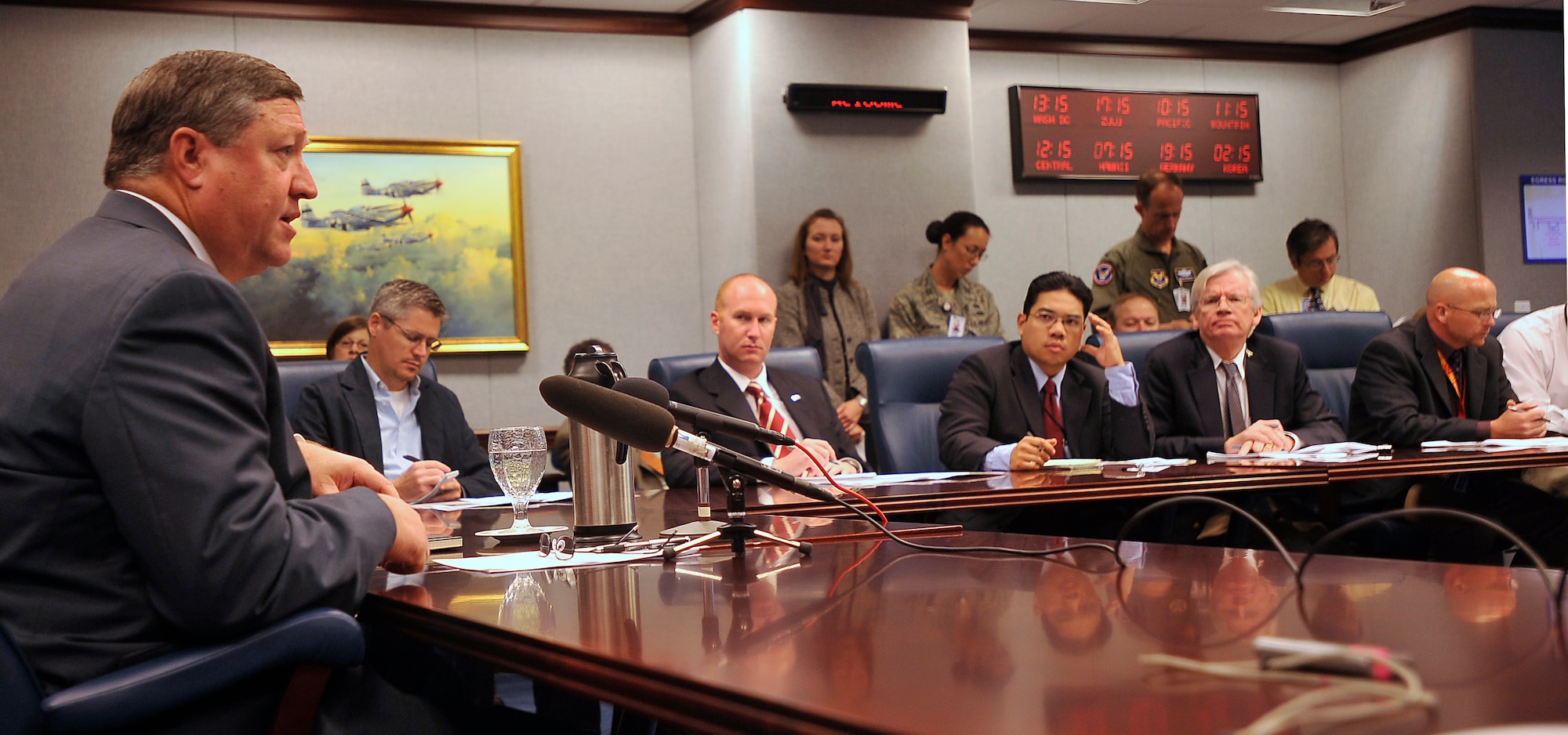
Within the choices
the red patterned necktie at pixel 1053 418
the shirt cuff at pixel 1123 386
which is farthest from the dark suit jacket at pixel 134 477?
the shirt cuff at pixel 1123 386

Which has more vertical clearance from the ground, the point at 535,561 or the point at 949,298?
the point at 949,298

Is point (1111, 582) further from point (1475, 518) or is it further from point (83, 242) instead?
point (83, 242)

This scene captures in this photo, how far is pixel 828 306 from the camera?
18.6 feet

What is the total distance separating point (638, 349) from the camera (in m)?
6.32

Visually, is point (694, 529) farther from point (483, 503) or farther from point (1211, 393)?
point (1211, 393)

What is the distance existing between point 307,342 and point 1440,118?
21.3ft

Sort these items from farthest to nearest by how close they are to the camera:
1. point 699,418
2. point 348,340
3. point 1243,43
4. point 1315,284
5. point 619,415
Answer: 1. point 1243,43
2. point 1315,284
3. point 348,340
4. point 699,418
5. point 619,415

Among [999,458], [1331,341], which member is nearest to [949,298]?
[1331,341]

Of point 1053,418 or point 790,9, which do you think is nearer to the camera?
point 1053,418

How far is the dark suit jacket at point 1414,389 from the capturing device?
153 inches

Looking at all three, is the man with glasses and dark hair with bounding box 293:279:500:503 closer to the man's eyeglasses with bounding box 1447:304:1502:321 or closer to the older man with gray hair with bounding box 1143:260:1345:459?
the older man with gray hair with bounding box 1143:260:1345:459

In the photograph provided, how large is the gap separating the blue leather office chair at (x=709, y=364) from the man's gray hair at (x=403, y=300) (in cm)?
65

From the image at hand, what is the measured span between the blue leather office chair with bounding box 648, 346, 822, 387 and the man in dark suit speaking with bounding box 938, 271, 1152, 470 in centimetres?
50

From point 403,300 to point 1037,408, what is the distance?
6.14ft
